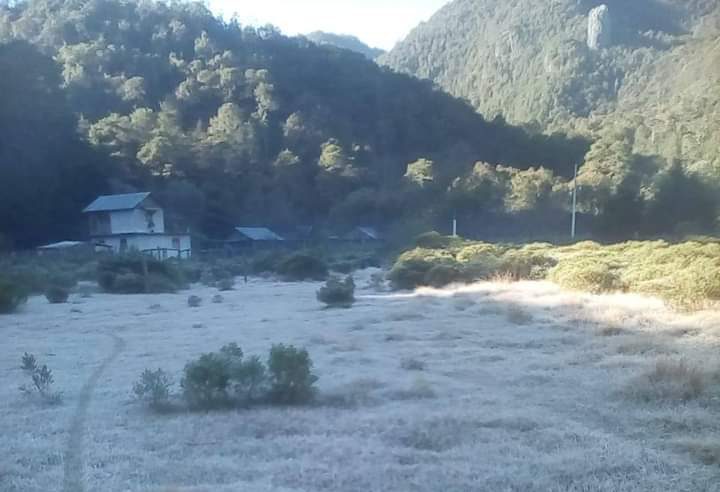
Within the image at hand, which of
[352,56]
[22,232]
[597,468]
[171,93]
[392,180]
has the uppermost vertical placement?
[352,56]

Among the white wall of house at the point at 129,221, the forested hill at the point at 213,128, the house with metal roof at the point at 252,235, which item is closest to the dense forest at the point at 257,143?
the forested hill at the point at 213,128

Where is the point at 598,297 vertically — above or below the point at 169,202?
below

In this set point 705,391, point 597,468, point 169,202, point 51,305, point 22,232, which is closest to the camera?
point 597,468

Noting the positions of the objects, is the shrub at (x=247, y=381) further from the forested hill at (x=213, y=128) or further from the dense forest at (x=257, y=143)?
the forested hill at (x=213, y=128)

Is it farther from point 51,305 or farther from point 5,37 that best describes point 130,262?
point 5,37

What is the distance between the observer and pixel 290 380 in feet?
22.5

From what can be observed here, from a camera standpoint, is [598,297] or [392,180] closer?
[598,297]

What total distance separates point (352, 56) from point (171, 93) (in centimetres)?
1507

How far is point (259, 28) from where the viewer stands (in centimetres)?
5888

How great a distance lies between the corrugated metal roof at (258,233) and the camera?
39.2m

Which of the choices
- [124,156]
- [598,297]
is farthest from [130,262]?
[124,156]

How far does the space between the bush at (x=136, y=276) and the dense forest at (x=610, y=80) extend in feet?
50.5

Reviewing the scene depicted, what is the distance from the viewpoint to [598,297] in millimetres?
14297

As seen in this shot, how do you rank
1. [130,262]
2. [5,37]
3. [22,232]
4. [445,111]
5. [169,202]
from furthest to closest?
[445,111], [5,37], [169,202], [22,232], [130,262]
